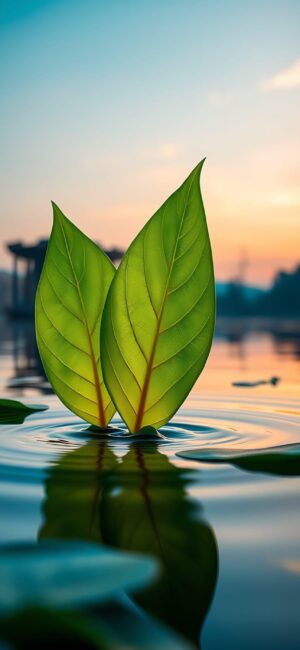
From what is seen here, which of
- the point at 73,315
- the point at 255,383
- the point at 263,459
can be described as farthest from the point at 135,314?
the point at 255,383

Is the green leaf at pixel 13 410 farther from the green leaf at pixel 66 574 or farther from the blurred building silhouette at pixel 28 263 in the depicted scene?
the blurred building silhouette at pixel 28 263

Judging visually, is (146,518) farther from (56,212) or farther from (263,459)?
(56,212)

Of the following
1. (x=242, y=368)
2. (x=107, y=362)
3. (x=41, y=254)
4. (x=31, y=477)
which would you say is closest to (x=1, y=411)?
(x=107, y=362)

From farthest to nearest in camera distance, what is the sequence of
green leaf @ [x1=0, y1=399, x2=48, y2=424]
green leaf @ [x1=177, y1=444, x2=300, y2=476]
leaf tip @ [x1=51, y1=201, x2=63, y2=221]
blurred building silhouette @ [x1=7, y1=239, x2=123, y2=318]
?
blurred building silhouette @ [x1=7, y1=239, x2=123, y2=318]
green leaf @ [x1=0, y1=399, x2=48, y2=424]
leaf tip @ [x1=51, y1=201, x2=63, y2=221]
green leaf @ [x1=177, y1=444, x2=300, y2=476]

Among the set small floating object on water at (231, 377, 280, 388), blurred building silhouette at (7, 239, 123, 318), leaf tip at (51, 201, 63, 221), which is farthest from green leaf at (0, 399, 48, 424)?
blurred building silhouette at (7, 239, 123, 318)

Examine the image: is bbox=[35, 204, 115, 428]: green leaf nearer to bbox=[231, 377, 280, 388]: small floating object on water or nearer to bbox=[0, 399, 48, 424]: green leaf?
bbox=[0, 399, 48, 424]: green leaf

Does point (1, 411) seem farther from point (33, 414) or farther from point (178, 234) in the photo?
point (178, 234)

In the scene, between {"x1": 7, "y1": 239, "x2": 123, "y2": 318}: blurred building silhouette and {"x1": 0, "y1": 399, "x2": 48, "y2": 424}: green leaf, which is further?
{"x1": 7, "y1": 239, "x2": 123, "y2": 318}: blurred building silhouette
